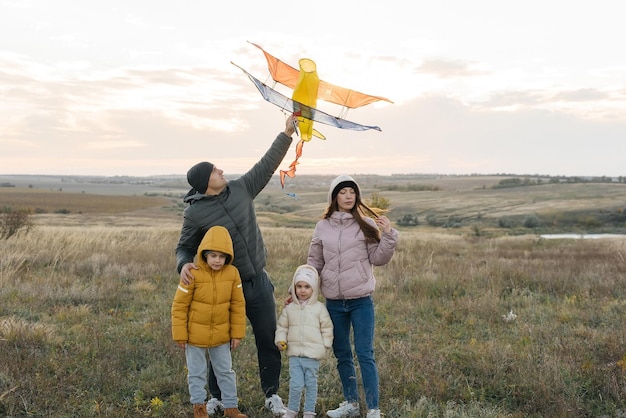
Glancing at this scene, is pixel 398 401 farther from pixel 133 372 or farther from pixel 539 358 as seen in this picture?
pixel 133 372

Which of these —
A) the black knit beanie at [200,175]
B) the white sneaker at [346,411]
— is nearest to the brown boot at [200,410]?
the white sneaker at [346,411]

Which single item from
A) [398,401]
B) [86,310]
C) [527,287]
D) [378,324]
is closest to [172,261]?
[86,310]

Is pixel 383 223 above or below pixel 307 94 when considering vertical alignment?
below

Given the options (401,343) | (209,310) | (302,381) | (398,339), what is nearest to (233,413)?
(302,381)

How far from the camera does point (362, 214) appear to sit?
4.25 m

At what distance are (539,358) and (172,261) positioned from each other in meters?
8.62

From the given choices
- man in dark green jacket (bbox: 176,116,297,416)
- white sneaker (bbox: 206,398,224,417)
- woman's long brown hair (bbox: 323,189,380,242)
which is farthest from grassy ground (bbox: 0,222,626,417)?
woman's long brown hair (bbox: 323,189,380,242)

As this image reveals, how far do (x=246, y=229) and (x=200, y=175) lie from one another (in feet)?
1.86

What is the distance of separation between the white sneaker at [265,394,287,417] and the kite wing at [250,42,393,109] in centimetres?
254

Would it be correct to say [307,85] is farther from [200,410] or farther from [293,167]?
→ [200,410]

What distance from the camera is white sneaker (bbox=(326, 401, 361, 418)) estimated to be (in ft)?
13.7

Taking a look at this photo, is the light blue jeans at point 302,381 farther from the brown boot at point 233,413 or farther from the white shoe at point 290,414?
the brown boot at point 233,413

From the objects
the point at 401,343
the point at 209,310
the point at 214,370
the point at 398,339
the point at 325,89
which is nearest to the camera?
the point at 209,310

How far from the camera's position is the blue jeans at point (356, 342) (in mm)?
4051
